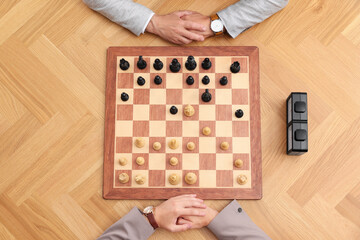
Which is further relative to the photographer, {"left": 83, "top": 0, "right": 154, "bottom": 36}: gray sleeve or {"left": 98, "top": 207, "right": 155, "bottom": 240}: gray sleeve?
{"left": 83, "top": 0, "right": 154, "bottom": 36}: gray sleeve

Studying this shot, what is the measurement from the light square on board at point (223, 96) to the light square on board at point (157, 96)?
0.26 meters

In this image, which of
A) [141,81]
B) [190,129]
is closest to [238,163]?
[190,129]

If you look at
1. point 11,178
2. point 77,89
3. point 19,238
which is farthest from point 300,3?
point 19,238

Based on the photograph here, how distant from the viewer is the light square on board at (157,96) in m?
1.60

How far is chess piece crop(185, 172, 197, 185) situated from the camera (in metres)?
1.50

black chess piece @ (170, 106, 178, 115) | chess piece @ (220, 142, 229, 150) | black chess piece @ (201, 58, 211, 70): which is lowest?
chess piece @ (220, 142, 229, 150)

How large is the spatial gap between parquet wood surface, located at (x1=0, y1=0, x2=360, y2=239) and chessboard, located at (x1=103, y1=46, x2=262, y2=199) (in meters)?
0.06

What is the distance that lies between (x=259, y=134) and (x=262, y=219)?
15.9 inches

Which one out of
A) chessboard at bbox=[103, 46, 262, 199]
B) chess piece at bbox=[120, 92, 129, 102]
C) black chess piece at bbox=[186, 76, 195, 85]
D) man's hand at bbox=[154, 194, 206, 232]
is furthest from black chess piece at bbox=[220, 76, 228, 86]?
man's hand at bbox=[154, 194, 206, 232]

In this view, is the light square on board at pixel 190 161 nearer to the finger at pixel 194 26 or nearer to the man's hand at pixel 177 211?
the man's hand at pixel 177 211

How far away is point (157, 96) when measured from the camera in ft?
5.27

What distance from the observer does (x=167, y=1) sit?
1.68m

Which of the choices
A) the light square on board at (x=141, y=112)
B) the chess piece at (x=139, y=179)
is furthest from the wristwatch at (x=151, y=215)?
the light square on board at (x=141, y=112)

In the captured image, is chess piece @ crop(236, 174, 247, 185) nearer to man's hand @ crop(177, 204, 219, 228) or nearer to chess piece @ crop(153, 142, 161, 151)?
man's hand @ crop(177, 204, 219, 228)
